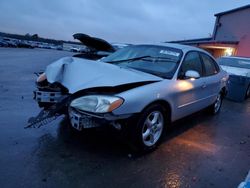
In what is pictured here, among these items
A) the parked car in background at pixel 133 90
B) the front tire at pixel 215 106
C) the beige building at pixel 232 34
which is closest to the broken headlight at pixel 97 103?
the parked car in background at pixel 133 90

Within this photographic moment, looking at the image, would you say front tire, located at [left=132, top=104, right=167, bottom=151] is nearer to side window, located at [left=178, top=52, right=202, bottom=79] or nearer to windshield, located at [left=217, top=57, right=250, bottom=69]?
side window, located at [left=178, top=52, right=202, bottom=79]

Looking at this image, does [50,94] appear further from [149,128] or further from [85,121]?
[149,128]

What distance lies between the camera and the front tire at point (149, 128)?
332cm

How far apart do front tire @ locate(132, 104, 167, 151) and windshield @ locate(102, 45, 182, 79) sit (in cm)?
67

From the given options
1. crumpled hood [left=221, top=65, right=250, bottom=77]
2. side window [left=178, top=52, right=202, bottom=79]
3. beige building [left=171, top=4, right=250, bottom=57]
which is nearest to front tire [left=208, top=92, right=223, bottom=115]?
side window [left=178, top=52, right=202, bottom=79]

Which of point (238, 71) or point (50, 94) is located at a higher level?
point (238, 71)

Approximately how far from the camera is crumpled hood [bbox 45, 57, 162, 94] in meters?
3.32

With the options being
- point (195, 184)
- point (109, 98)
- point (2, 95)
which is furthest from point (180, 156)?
point (2, 95)

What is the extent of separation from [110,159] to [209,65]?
3.33 meters

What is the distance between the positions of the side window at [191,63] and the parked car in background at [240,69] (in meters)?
4.92

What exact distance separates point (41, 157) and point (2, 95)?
3889 millimetres

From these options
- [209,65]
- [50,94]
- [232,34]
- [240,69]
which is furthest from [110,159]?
[232,34]

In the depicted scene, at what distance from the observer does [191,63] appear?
4582mm

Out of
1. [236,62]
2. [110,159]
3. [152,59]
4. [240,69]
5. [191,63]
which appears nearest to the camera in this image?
[110,159]
